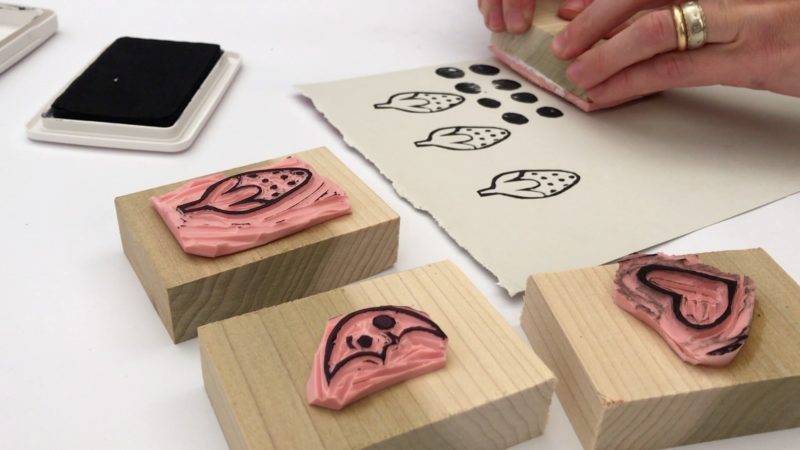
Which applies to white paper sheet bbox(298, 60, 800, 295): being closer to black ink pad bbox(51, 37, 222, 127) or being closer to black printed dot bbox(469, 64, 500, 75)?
black printed dot bbox(469, 64, 500, 75)

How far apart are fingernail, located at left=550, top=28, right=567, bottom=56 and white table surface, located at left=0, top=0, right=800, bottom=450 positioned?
0.22 metres

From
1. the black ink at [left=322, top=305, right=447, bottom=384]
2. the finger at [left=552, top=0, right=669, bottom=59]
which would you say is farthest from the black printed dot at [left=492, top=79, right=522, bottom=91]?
the black ink at [left=322, top=305, right=447, bottom=384]

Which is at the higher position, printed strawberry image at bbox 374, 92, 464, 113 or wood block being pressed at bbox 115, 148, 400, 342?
wood block being pressed at bbox 115, 148, 400, 342

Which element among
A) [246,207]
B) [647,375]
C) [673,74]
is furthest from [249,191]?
[673,74]

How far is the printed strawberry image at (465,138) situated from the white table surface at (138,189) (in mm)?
122

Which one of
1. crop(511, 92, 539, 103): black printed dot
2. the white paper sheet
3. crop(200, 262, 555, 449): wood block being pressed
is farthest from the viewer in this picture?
crop(511, 92, 539, 103): black printed dot

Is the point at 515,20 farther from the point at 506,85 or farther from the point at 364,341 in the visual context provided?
the point at 364,341

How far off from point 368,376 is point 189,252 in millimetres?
246

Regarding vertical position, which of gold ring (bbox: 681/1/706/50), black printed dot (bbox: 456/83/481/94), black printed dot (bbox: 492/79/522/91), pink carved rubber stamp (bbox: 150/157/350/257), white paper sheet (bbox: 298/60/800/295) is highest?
gold ring (bbox: 681/1/706/50)

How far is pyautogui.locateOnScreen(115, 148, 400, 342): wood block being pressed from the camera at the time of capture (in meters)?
0.73

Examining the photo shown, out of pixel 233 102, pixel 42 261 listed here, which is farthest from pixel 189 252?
pixel 233 102

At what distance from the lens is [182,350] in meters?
0.74

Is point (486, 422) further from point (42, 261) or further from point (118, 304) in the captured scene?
point (42, 261)

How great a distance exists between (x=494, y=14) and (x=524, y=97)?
0.16 m
